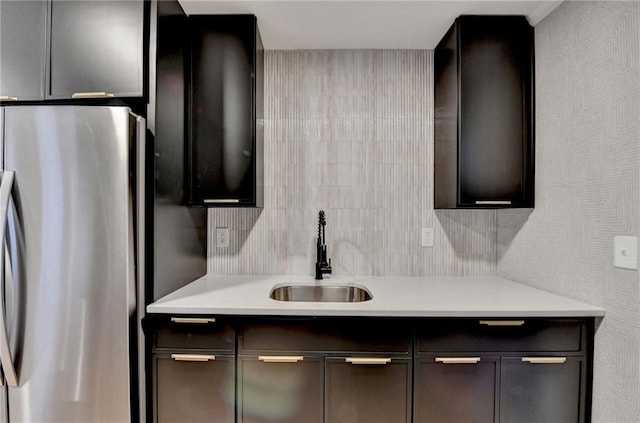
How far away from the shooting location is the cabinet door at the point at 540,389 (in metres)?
1.56

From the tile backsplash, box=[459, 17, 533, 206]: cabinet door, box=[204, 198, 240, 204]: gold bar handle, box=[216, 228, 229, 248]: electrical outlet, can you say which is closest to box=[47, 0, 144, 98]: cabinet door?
box=[204, 198, 240, 204]: gold bar handle

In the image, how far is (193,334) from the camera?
5.28 feet

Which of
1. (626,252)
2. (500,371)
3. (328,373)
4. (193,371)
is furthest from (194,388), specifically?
(626,252)

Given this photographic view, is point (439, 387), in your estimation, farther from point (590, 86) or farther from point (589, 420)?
point (590, 86)

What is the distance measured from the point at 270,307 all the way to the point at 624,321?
1.35 metres

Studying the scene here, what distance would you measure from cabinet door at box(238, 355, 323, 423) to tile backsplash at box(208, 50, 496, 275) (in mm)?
797

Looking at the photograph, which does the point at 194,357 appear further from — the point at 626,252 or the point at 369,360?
the point at 626,252

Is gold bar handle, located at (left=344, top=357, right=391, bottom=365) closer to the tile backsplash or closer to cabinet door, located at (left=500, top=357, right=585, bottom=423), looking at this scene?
cabinet door, located at (left=500, top=357, right=585, bottom=423)

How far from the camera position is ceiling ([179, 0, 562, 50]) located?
5.92 ft

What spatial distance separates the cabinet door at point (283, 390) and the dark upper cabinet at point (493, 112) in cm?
112

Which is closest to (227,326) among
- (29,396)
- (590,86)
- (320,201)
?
(29,396)

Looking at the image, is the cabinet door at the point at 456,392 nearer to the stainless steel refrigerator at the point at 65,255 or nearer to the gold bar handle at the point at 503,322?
the gold bar handle at the point at 503,322

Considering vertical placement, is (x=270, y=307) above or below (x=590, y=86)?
below

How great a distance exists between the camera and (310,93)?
7.57 ft
